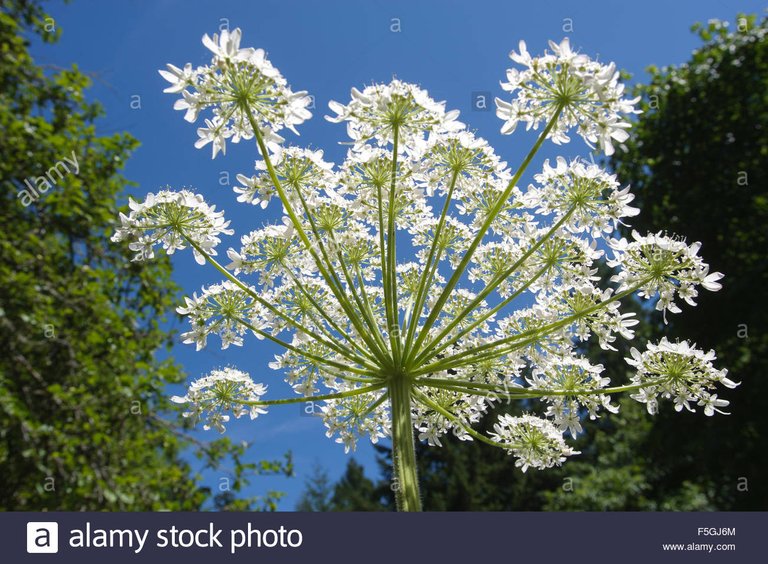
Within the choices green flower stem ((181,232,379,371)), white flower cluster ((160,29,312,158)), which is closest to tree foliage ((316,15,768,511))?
green flower stem ((181,232,379,371))

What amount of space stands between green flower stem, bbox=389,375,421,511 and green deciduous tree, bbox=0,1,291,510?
8.57 metres

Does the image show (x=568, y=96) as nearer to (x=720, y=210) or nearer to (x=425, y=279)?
(x=425, y=279)

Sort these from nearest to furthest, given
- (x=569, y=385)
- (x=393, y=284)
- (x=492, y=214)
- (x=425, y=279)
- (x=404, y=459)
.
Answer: (x=404, y=459) < (x=492, y=214) < (x=393, y=284) < (x=425, y=279) < (x=569, y=385)

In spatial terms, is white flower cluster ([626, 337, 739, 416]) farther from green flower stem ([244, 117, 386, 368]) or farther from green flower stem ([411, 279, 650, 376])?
green flower stem ([244, 117, 386, 368])

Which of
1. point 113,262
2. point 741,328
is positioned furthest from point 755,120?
point 113,262

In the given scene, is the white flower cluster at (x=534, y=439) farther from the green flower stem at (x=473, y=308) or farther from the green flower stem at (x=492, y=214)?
the green flower stem at (x=492, y=214)

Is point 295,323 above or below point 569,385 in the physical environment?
above

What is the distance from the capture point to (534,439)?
413 cm

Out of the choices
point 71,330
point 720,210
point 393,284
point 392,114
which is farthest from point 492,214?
point 720,210

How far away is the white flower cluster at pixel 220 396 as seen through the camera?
411cm

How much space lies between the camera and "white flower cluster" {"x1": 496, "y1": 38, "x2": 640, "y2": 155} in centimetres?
338

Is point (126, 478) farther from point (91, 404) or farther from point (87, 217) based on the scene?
point (87, 217)

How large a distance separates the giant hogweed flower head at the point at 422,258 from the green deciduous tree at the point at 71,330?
739 cm

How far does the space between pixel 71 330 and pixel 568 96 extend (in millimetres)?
10137
